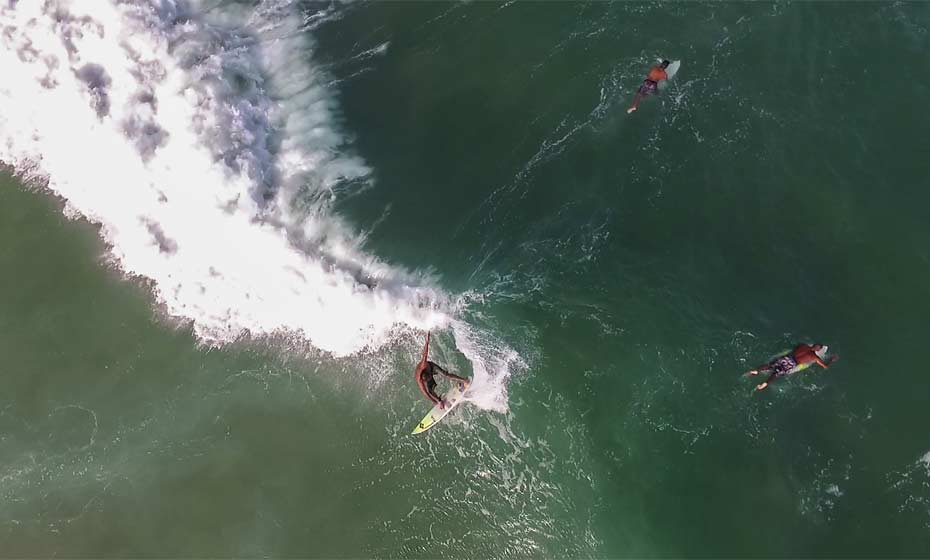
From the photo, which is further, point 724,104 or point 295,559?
→ point 724,104

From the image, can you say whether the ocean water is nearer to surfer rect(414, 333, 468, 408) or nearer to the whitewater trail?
the whitewater trail

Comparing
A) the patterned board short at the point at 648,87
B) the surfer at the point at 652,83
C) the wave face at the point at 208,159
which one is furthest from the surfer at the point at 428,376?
the patterned board short at the point at 648,87

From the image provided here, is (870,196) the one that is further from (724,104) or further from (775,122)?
(724,104)

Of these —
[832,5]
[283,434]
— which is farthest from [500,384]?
[832,5]

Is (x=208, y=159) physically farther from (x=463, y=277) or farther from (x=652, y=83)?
(x=652, y=83)

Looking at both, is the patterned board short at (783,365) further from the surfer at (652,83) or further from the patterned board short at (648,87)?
the patterned board short at (648,87)

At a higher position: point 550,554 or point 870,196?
point 870,196
